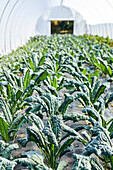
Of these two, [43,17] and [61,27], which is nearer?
[43,17]

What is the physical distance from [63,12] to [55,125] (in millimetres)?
24521

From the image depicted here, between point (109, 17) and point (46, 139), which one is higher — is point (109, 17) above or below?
above

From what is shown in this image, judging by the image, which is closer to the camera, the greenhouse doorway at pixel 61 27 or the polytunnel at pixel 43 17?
the polytunnel at pixel 43 17

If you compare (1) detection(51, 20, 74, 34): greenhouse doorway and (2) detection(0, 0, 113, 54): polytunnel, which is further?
(1) detection(51, 20, 74, 34): greenhouse doorway

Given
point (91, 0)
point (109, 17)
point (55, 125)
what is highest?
point (91, 0)

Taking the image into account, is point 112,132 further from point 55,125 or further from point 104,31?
point 104,31

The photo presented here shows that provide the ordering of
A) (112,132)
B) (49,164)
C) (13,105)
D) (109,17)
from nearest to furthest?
(49,164) → (112,132) → (13,105) → (109,17)

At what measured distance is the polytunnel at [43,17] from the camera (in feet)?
34.2

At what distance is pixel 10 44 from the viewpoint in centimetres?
1169

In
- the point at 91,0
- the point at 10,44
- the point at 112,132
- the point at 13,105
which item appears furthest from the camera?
the point at 91,0

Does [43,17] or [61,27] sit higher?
[43,17]

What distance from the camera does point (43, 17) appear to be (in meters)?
24.7

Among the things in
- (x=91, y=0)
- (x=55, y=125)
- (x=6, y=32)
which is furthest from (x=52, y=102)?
(x=91, y=0)

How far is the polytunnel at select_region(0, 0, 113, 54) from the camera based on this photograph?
10.4 m
